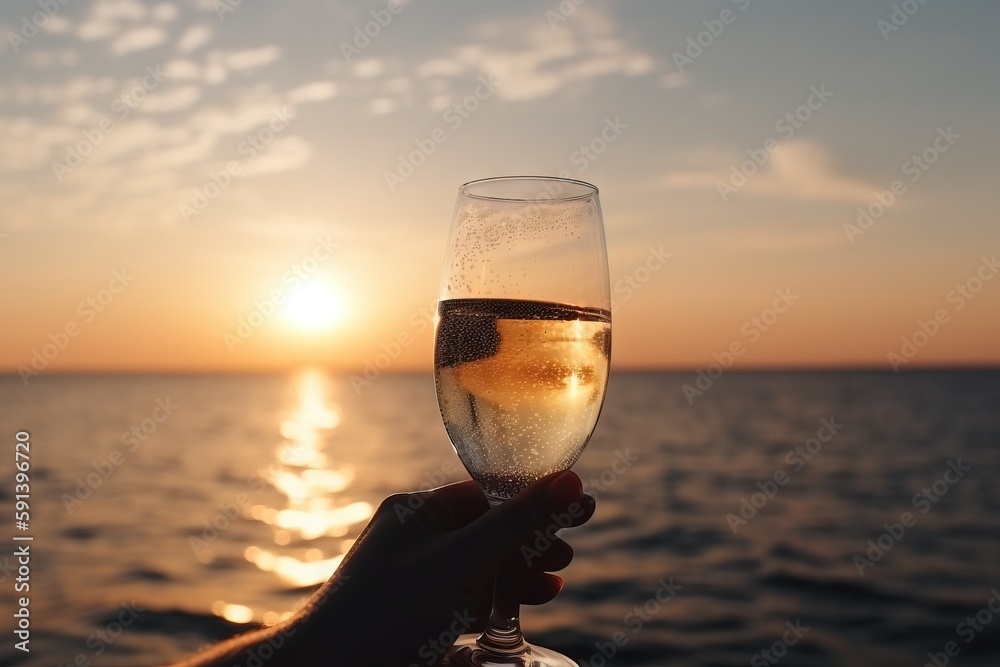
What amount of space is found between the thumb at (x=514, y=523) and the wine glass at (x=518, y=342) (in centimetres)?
8

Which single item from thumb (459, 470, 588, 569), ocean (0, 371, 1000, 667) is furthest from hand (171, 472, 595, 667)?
ocean (0, 371, 1000, 667)

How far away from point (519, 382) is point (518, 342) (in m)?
0.09

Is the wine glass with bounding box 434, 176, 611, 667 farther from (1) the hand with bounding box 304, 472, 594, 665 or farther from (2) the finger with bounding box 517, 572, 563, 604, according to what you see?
(2) the finger with bounding box 517, 572, 563, 604

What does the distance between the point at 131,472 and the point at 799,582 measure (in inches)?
845

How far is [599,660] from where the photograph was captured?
934 cm

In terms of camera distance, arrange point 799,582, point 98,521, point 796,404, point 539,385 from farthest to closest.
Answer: point 796,404 < point 98,521 < point 799,582 < point 539,385

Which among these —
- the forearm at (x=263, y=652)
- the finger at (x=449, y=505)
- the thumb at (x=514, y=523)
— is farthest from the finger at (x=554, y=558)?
the forearm at (x=263, y=652)

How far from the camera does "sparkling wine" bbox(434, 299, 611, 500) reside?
1789 mm

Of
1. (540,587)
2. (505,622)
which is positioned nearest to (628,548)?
(540,587)

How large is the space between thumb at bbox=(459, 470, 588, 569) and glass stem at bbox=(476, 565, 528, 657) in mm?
69

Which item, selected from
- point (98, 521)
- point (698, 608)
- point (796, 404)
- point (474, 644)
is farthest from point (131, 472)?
point (796, 404)

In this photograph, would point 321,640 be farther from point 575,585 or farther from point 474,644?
point 575,585

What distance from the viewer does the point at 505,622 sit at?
1822 mm

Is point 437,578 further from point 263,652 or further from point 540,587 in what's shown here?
point 540,587
